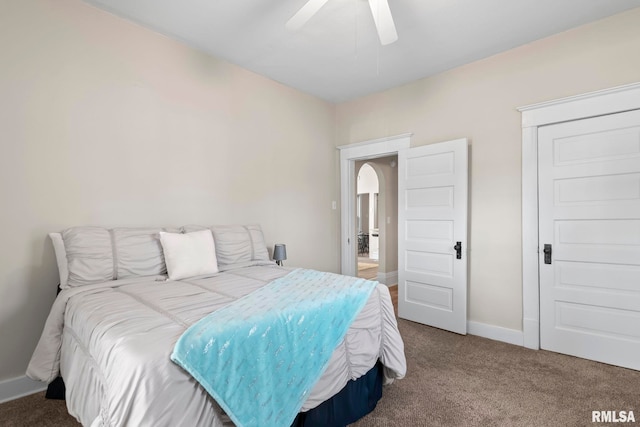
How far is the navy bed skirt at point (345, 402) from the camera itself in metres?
1.59

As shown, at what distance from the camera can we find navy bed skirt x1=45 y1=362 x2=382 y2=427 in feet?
5.22

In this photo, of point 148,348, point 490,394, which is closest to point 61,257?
point 148,348

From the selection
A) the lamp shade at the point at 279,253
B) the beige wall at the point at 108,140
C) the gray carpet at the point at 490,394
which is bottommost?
the gray carpet at the point at 490,394

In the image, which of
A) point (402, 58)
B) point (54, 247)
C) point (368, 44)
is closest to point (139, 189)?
point (54, 247)

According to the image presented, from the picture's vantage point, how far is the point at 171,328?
4.27ft

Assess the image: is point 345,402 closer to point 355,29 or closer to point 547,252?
point 547,252

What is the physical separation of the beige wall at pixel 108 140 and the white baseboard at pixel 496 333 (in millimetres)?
2294

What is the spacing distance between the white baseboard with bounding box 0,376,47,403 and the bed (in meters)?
0.41

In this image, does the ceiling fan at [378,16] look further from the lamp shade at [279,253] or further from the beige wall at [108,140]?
the lamp shade at [279,253]

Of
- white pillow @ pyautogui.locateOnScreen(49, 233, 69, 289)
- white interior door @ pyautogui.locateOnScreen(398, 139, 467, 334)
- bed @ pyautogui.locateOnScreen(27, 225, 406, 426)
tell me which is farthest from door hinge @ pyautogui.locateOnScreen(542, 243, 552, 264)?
white pillow @ pyautogui.locateOnScreen(49, 233, 69, 289)

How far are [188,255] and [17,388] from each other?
137 cm

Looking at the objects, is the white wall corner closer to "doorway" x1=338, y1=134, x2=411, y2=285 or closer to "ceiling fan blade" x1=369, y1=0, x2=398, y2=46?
"doorway" x1=338, y1=134, x2=411, y2=285

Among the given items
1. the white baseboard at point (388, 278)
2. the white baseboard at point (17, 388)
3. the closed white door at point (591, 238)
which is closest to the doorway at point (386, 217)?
the white baseboard at point (388, 278)

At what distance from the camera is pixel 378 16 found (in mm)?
2064
